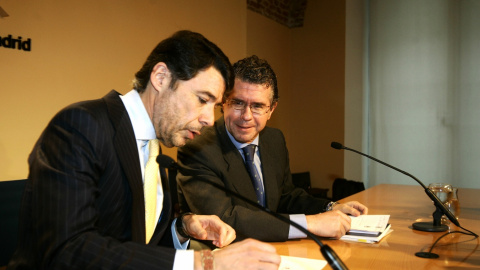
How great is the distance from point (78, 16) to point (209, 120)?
2307mm

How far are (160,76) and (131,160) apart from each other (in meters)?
0.38

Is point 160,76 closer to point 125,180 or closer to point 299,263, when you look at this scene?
point 125,180

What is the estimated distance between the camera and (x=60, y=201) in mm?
1179

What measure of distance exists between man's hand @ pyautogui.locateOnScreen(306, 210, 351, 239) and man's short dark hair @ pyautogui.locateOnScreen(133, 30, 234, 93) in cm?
68

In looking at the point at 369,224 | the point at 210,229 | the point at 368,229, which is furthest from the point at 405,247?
the point at 210,229

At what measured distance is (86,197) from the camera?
1218 millimetres

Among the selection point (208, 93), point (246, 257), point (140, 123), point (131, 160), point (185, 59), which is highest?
point (185, 59)

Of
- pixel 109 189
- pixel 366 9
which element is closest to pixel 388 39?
pixel 366 9

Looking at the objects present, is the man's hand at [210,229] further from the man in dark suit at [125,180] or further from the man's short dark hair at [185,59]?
the man's short dark hair at [185,59]

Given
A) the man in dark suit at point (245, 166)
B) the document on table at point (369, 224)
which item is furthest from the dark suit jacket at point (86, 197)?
the document on table at point (369, 224)

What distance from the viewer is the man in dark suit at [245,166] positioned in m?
Answer: 2.02

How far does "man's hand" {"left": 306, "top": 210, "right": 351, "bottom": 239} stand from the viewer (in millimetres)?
1860

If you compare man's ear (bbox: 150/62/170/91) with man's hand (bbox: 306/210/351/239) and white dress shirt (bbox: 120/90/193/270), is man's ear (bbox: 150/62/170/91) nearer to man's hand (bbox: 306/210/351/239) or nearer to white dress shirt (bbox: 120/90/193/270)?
white dress shirt (bbox: 120/90/193/270)

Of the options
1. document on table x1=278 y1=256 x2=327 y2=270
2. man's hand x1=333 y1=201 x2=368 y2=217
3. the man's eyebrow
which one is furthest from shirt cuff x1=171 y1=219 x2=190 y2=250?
man's hand x1=333 y1=201 x2=368 y2=217
